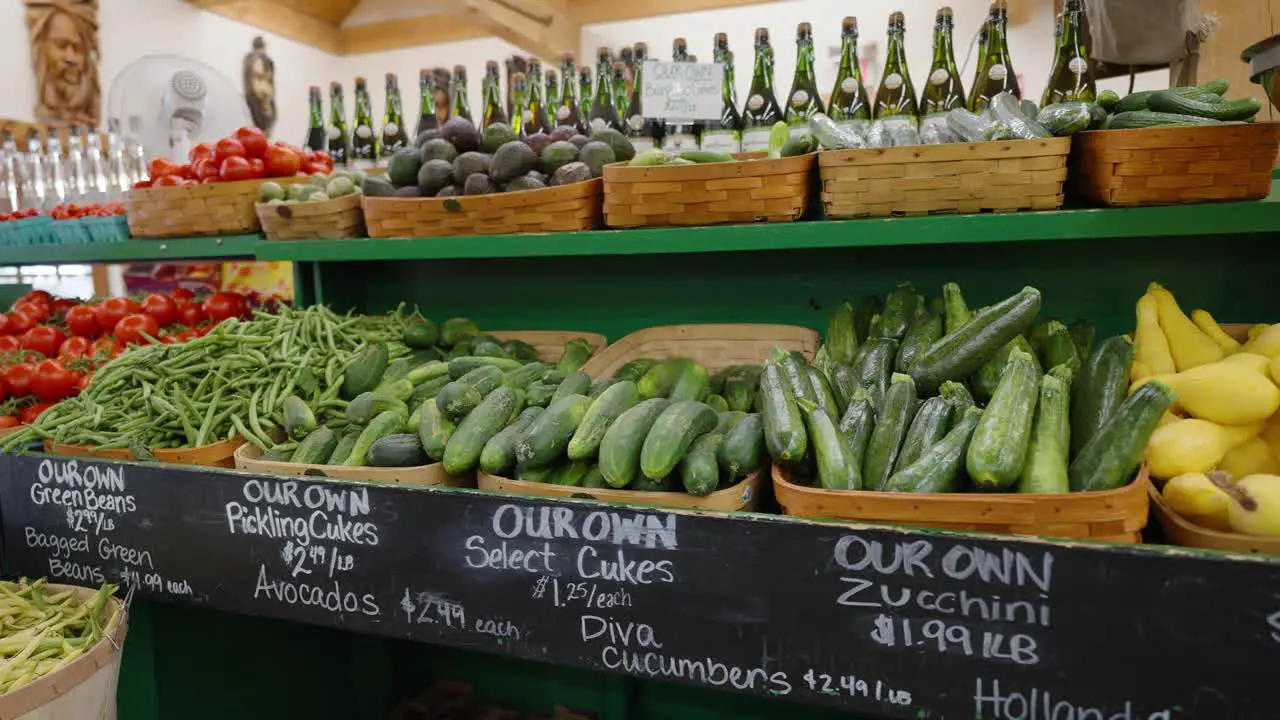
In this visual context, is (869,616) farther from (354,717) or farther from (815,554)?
(354,717)

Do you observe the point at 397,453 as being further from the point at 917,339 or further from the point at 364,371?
the point at 917,339

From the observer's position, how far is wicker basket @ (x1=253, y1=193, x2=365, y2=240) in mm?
2469

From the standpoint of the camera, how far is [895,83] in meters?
2.70

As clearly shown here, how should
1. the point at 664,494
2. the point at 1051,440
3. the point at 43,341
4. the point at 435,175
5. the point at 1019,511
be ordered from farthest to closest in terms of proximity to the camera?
the point at 43,341, the point at 435,175, the point at 664,494, the point at 1051,440, the point at 1019,511

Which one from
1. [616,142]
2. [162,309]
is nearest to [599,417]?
[616,142]

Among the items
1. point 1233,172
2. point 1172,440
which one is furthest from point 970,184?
point 1172,440

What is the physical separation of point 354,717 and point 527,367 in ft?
4.79

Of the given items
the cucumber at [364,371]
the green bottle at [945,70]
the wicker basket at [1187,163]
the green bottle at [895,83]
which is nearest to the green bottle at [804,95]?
the green bottle at [895,83]

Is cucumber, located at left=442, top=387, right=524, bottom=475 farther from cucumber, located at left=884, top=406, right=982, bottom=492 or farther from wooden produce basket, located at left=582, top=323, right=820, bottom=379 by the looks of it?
cucumber, located at left=884, top=406, right=982, bottom=492

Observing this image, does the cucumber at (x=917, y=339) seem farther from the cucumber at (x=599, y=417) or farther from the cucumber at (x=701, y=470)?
the cucumber at (x=599, y=417)

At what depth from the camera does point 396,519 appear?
165cm

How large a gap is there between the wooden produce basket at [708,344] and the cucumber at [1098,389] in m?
0.74

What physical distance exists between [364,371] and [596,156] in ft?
2.76

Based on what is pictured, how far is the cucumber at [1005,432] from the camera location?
1369 millimetres
